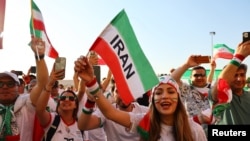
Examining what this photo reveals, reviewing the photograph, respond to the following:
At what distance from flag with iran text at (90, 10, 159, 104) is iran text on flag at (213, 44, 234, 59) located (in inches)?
232

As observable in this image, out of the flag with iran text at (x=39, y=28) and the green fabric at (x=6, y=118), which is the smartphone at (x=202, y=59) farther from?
the green fabric at (x=6, y=118)

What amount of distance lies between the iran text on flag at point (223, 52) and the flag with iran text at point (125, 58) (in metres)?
5.90

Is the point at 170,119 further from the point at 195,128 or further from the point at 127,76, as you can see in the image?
the point at 127,76

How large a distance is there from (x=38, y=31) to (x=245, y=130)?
284 centimetres

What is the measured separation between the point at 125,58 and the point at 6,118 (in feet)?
4.83

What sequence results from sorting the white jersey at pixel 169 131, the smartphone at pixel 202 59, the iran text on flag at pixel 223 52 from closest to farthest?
the white jersey at pixel 169 131 < the smartphone at pixel 202 59 < the iran text on flag at pixel 223 52

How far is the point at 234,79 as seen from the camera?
157 inches

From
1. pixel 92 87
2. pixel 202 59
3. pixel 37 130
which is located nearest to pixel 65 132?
pixel 37 130

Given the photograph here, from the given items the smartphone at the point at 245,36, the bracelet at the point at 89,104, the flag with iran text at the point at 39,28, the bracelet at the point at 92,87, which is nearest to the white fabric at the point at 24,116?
the flag with iran text at the point at 39,28

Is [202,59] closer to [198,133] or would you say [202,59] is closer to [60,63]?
[198,133]

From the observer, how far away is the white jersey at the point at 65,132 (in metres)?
3.94

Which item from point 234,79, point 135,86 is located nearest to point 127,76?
point 135,86

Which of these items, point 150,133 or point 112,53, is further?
point 112,53

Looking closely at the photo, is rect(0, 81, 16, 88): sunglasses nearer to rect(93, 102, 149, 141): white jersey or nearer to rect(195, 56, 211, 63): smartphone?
rect(93, 102, 149, 141): white jersey
